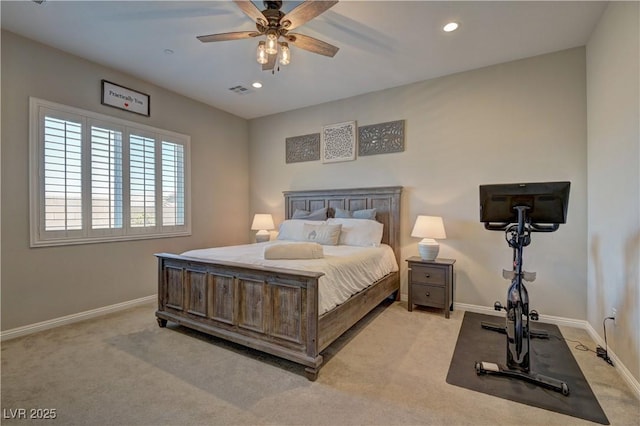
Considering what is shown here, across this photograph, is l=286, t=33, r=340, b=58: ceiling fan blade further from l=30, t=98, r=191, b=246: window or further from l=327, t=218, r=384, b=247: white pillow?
l=30, t=98, r=191, b=246: window

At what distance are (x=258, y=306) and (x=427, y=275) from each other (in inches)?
82.6

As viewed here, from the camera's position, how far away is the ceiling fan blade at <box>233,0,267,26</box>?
2082 mm

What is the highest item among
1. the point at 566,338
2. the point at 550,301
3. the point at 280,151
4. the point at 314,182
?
the point at 280,151

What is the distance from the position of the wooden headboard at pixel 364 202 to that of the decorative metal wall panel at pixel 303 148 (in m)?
0.60

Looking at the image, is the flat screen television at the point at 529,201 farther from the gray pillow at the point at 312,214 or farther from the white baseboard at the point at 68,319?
the white baseboard at the point at 68,319

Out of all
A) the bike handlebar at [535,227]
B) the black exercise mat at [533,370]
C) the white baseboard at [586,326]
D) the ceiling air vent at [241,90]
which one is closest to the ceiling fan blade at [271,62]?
the ceiling air vent at [241,90]

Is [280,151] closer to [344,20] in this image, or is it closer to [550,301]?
[344,20]

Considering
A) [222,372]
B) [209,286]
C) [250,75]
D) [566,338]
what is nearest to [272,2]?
[250,75]

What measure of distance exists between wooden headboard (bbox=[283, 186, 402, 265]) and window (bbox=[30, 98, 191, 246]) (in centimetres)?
183

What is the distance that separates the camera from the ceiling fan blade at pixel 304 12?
2.04 m

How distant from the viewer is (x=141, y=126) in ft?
13.0

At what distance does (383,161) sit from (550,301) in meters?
2.62

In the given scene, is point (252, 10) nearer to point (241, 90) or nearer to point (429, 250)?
point (241, 90)

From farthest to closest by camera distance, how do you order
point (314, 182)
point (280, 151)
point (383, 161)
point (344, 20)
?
point (280, 151)
point (314, 182)
point (383, 161)
point (344, 20)
